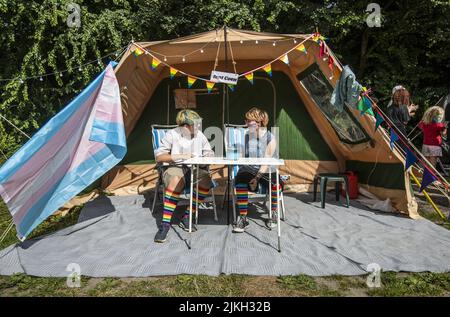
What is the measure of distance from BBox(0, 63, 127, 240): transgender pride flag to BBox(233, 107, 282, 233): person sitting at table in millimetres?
1090

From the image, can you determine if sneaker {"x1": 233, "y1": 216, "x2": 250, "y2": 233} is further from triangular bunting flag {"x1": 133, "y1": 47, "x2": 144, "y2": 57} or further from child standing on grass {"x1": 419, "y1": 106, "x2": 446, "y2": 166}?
child standing on grass {"x1": 419, "y1": 106, "x2": 446, "y2": 166}

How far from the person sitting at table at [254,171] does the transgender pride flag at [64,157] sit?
109 cm

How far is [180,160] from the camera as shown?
305cm

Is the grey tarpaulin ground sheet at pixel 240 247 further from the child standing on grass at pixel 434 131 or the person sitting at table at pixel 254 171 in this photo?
the child standing on grass at pixel 434 131

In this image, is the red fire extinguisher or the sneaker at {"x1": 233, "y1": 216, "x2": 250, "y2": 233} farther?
the red fire extinguisher

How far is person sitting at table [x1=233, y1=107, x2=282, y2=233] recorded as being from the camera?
10.3ft

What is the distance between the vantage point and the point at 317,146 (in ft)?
15.8

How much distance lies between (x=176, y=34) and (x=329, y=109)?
389 cm

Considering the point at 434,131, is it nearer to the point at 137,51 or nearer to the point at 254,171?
the point at 254,171

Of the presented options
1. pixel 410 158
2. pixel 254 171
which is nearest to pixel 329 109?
pixel 410 158

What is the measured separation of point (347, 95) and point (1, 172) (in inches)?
123

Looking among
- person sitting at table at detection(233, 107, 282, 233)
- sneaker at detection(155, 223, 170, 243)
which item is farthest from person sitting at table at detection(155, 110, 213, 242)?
person sitting at table at detection(233, 107, 282, 233)

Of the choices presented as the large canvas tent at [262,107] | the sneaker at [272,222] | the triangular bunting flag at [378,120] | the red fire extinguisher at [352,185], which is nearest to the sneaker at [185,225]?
the sneaker at [272,222]
